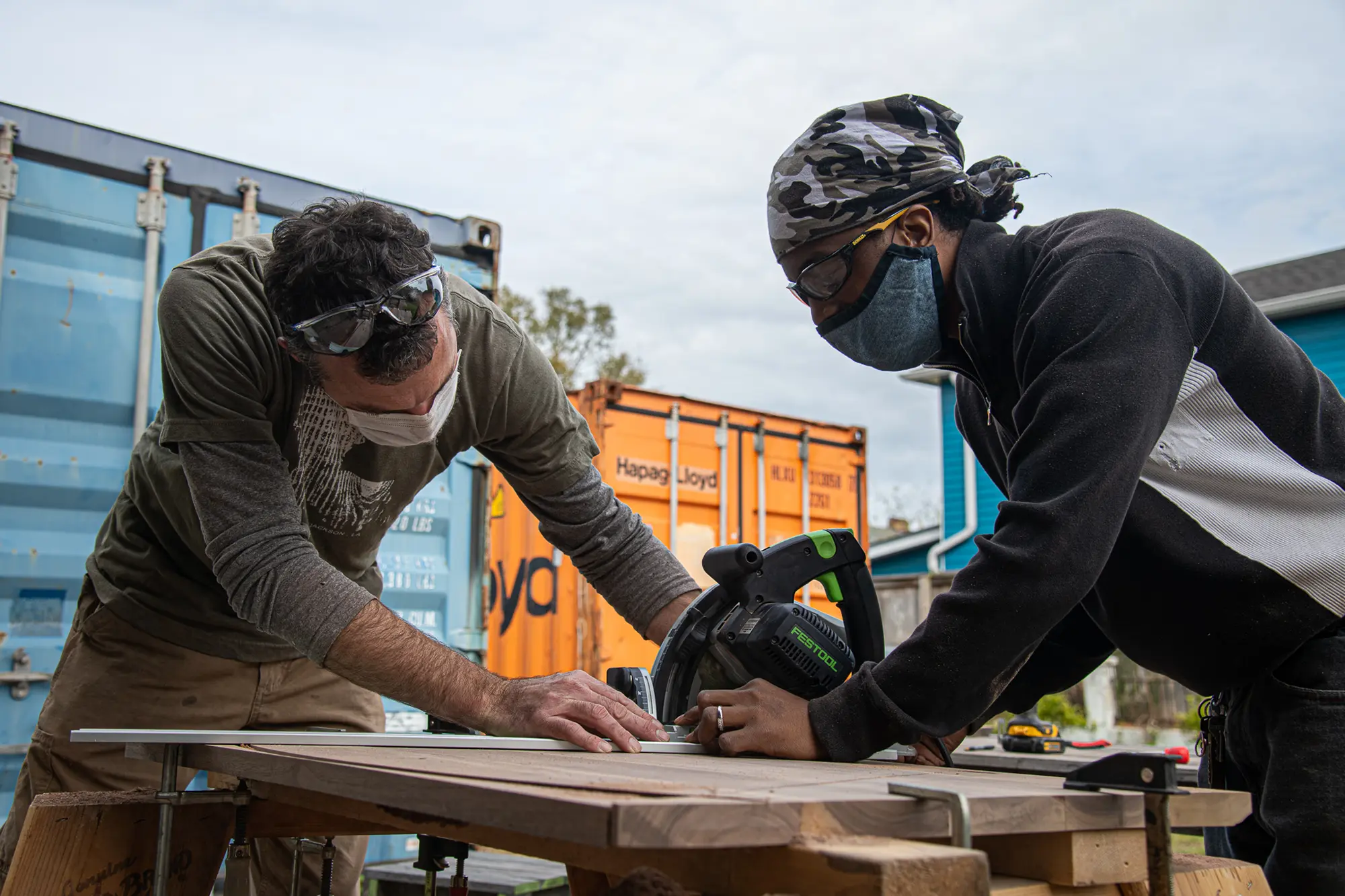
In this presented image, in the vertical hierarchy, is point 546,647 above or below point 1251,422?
below

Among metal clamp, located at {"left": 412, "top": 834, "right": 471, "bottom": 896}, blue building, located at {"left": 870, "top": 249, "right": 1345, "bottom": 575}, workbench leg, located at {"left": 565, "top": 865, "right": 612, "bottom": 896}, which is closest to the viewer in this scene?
workbench leg, located at {"left": 565, "top": 865, "right": 612, "bottom": 896}

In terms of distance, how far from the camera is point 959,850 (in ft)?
3.12

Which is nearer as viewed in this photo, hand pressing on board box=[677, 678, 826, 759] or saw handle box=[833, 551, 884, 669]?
hand pressing on board box=[677, 678, 826, 759]

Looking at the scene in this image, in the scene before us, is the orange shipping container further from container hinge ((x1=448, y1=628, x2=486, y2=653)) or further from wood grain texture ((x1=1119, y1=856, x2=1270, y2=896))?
wood grain texture ((x1=1119, y1=856, x2=1270, y2=896))

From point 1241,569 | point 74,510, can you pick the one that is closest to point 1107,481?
point 1241,569

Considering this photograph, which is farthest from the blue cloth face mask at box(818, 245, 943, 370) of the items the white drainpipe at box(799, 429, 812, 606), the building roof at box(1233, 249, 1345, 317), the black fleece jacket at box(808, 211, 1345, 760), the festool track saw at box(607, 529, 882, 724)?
the building roof at box(1233, 249, 1345, 317)

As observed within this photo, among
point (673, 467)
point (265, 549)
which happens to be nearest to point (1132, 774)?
point (265, 549)

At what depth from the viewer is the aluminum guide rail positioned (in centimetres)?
159

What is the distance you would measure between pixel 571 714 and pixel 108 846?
2.51 feet

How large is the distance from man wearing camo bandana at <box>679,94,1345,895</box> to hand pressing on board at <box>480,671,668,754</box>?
6.3 inches

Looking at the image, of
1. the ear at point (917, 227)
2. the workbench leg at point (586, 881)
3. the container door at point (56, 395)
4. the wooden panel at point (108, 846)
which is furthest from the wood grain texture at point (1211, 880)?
the container door at point (56, 395)

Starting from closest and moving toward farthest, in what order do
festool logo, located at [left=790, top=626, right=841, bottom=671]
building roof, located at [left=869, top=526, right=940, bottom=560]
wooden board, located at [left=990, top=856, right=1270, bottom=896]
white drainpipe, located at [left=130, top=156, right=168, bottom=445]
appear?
1. wooden board, located at [left=990, top=856, right=1270, bottom=896]
2. festool logo, located at [left=790, top=626, right=841, bottom=671]
3. white drainpipe, located at [left=130, top=156, right=168, bottom=445]
4. building roof, located at [left=869, top=526, right=940, bottom=560]

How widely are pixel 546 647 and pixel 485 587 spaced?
254cm

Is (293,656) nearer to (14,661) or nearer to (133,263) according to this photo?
(14,661)
